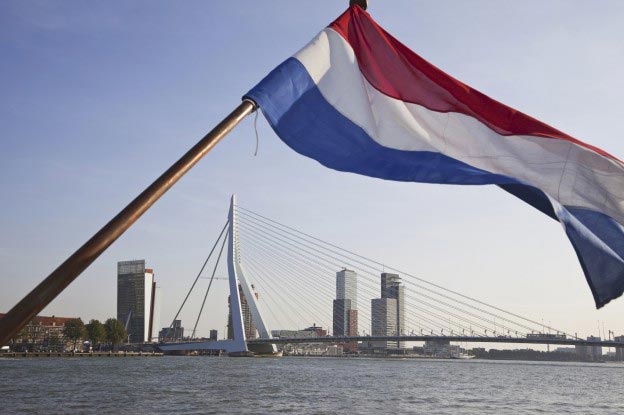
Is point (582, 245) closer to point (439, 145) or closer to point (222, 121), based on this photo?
point (439, 145)

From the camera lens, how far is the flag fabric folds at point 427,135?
3885 mm

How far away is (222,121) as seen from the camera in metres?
3.00

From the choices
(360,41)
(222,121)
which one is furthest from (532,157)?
(222,121)

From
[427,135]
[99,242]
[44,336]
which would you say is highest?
[427,135]

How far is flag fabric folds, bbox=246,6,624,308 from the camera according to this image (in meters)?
3.88

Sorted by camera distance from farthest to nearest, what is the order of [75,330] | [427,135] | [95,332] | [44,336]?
[44,336]
[75,330]
[95,332]
[427,135]

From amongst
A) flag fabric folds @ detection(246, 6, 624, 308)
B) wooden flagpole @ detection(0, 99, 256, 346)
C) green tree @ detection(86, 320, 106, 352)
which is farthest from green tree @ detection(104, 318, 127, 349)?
wooden flagpole @ detection(0, 99, 256, 346)

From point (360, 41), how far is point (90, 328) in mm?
98329

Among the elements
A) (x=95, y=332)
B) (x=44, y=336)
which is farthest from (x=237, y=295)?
(x=44, y=336)

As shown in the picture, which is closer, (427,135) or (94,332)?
(427,135)

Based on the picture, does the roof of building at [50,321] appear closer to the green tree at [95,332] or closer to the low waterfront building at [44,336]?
the low waterfront building at [44,336]

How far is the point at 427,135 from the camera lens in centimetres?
423

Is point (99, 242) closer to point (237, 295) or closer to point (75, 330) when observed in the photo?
point (237, 295)

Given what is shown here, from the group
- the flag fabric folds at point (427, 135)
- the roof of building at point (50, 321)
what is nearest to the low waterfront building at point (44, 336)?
the roof of building at point (50, 321)
